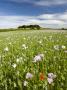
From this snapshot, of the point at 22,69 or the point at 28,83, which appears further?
the point at 22,69

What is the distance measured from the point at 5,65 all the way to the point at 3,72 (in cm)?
76

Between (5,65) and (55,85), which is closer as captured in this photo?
(55,85)

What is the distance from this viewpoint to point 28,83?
4.62m

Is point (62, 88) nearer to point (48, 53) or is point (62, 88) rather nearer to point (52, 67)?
point (52, 67)

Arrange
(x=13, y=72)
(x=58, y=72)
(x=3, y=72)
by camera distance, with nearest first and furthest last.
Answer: (x=58, y=72)
(x=13, y=72)
(x=3, y=72)

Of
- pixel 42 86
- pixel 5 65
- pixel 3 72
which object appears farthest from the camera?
pixel 5 65

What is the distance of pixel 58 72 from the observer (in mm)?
5254

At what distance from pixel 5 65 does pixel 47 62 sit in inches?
50.4

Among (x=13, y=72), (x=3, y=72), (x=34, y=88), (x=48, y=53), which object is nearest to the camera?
(x=34, y=88)

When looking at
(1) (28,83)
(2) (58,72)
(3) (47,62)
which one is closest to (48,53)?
(3) (47,62)

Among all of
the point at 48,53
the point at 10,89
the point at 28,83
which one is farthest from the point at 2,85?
the point at 48,53

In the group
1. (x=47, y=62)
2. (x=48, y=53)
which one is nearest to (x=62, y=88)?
(x=47, y=62)

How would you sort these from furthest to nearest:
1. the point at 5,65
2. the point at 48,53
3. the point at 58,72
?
the point at 48,53 → the point at 5,65 → the point at 58,72

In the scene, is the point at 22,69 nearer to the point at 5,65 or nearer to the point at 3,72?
the point at 3,72
